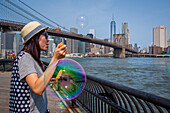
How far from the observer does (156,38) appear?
136250 millimetres

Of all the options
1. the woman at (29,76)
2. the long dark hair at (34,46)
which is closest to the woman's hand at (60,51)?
the woman at (29,76)

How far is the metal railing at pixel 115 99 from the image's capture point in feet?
4.50

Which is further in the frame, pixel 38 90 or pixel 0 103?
pixel 0 103

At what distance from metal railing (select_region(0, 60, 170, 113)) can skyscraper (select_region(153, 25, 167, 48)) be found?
456 feet

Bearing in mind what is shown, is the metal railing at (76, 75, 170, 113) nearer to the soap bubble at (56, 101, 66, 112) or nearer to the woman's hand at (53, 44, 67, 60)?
the soap bubble at (56, 101, 66, 112)

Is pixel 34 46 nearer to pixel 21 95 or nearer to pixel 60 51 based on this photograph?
pixel 60 51

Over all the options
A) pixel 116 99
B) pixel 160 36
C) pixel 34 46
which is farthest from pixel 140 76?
pixel 160 36

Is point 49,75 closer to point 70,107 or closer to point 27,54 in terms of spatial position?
point 27,54

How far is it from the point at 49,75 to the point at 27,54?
20 centimetres

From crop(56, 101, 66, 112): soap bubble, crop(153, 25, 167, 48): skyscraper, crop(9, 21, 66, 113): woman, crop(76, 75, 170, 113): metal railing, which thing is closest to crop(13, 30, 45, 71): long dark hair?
crop(9, 21, 66, 113): woman

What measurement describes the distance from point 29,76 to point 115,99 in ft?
4.77

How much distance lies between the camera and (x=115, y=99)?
7.18 ft

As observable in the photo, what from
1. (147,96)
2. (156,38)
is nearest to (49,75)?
(147,96)

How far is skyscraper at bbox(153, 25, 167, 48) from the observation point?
427 feet
